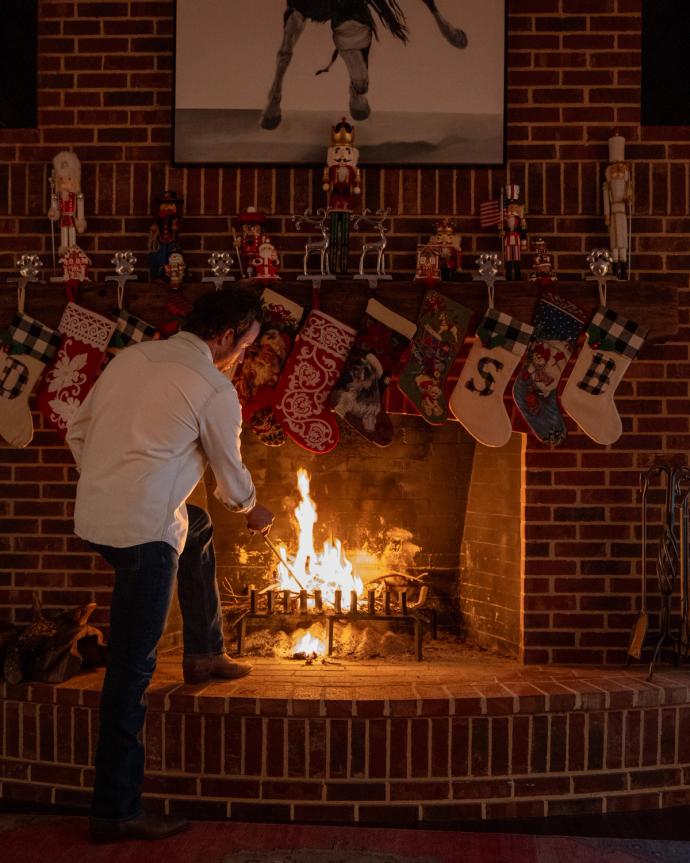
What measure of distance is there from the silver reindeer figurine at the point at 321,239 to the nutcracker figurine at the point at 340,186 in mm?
23

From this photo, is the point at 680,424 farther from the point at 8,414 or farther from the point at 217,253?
the point at 8,414

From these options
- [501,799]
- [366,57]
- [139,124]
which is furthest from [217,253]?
[501,799]

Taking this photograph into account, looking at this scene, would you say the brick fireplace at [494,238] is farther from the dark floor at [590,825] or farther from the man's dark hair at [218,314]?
the man's dark hair at [218,314]

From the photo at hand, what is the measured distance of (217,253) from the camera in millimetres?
3270

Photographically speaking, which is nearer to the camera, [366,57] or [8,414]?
[8,414]

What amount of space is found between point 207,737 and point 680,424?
2066 millimetres

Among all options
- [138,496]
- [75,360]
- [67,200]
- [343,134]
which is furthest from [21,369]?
[343,134]

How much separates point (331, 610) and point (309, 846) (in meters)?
1.23

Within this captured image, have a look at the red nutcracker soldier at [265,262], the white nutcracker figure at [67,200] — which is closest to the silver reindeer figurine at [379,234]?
the red nutcracker soldier at [265,262]

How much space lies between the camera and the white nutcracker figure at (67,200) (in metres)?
3.47

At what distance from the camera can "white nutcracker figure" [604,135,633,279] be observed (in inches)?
135

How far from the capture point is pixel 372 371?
325cm

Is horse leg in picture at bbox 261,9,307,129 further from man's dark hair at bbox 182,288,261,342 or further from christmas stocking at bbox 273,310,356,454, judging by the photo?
man's dark hair at bbox 182,288,261,342

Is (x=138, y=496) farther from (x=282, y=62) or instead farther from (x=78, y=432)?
(x=282, y=62)
